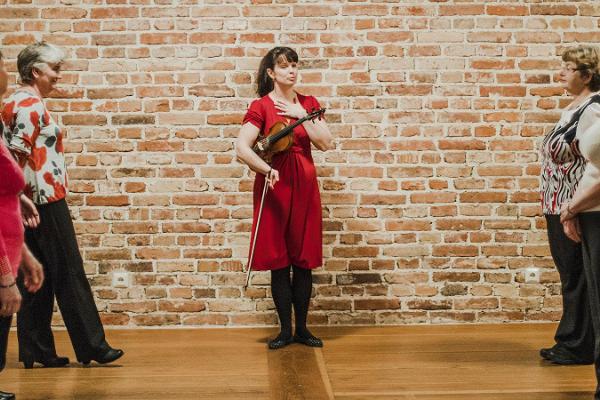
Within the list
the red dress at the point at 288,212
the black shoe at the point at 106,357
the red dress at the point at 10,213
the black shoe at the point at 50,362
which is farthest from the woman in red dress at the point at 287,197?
the red dress at the point at 10,213

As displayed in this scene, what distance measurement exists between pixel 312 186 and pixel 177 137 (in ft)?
3.09

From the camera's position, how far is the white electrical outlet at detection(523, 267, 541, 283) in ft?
13.5

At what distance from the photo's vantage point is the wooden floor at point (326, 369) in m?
2.88

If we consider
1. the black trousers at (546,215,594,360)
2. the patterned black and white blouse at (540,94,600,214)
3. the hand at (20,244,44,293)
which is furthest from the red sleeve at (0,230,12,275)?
the black trousers at (546,215,594,360)

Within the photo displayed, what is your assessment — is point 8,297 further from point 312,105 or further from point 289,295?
point 312,105

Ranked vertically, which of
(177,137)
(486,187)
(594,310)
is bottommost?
(594,310)

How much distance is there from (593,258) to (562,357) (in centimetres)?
94

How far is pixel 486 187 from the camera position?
162 inches

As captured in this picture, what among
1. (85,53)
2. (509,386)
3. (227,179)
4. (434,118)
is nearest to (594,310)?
(509,386)

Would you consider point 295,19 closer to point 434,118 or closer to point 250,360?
point 434,118

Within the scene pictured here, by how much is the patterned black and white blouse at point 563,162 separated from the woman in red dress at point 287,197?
106cm

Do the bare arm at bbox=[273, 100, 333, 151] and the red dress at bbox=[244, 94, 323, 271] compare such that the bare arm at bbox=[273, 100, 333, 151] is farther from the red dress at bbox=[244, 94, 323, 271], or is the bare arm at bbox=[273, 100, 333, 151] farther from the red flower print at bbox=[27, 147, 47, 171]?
A: the red flower print at bbox=[27, 147, 47, 171]

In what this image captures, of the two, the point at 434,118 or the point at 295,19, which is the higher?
the point at 295,19

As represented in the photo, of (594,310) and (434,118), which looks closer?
(594,310)
